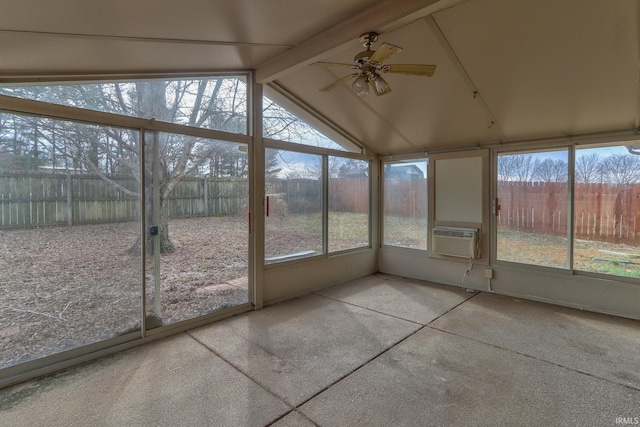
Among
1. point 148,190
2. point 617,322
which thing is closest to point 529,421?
point 617,322

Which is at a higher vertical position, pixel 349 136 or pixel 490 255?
pixel 349 136

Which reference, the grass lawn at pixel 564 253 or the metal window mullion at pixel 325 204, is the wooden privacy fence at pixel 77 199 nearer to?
the metal window mullion at pixel 325 204

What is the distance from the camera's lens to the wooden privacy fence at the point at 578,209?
358 cm

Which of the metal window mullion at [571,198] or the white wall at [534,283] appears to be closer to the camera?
the white wall at [534,283]

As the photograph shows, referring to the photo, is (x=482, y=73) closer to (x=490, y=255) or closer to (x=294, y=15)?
(x=294, y=15)

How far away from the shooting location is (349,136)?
4.95 m

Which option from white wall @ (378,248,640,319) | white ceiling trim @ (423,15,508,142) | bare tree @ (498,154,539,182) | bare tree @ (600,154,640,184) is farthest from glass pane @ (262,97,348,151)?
bare tree @ (600,154,640,184)

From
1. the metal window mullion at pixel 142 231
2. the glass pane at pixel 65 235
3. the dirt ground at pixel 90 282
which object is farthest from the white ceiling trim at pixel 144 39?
the dirt ground at pixel 90 282

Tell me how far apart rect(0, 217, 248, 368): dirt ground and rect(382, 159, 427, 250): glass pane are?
3.07m

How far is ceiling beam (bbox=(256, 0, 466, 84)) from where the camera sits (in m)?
2.16

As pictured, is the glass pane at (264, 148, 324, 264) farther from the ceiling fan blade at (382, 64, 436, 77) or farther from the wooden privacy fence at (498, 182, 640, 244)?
the wooden privacy fence at (498, 182, 640, 244)

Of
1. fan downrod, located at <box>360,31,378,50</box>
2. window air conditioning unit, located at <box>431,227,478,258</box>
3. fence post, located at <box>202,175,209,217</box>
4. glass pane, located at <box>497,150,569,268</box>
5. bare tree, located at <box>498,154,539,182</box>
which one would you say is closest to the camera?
fan downrod, located at <box>360,31,378,50</box>

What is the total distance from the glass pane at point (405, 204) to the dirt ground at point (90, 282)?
3.07 meters

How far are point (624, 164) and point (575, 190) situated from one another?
1.72 ft
